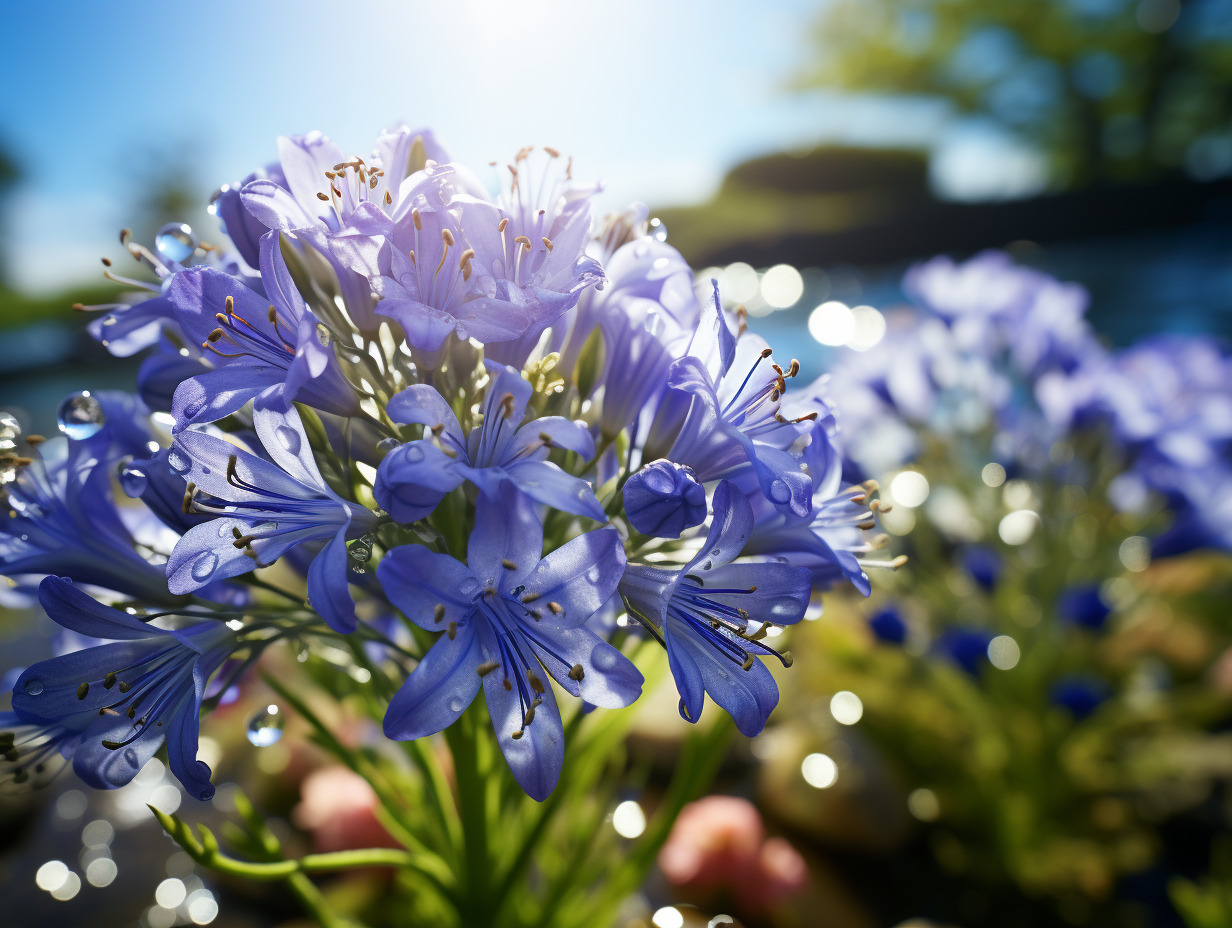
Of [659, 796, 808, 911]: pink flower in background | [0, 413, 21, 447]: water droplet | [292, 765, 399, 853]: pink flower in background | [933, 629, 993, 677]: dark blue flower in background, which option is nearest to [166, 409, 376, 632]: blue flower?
[0, 413, 21, 447]: water droplet

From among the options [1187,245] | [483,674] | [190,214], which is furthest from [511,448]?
[190,214]

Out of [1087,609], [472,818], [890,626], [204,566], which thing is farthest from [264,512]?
[1087,609]

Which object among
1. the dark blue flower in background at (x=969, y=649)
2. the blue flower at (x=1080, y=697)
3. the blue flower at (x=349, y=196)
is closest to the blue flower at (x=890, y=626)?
the dark blue flower in background at (x=969, y=649)

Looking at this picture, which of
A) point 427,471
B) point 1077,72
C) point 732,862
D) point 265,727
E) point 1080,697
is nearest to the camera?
point 427,471

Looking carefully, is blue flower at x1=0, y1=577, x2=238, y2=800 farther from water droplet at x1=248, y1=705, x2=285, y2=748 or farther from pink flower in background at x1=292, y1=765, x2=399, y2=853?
pink flower in background at x1=292, y1=765, x2=399, y2=853

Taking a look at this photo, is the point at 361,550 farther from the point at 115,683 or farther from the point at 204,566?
the point at 115,683

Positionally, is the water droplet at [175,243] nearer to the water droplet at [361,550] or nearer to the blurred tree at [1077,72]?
the water droplet at [361,550]

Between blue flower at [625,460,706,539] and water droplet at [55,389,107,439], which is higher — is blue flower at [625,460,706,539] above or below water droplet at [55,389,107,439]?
below
